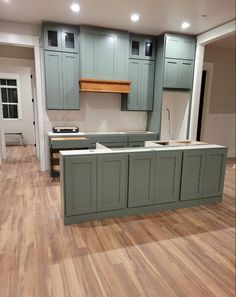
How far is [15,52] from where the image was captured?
4820 mm

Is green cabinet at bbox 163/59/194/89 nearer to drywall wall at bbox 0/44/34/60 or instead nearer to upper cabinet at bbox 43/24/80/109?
upper cabinet at bbox 43/24/80/109

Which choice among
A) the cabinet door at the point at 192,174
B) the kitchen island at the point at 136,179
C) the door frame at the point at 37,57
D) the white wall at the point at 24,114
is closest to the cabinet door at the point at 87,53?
the door frame at the point at 37,57

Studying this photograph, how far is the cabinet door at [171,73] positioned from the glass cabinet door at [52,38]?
2.13 metres

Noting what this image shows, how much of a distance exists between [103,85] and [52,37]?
1.25m

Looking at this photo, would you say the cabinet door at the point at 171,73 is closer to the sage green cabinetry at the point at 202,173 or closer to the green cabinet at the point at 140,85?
the green cabinet at the point at 140,85

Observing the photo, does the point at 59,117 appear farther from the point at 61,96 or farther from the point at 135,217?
the point at 135,217

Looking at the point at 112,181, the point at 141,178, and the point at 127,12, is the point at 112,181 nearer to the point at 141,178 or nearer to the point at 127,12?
the point at 141,178

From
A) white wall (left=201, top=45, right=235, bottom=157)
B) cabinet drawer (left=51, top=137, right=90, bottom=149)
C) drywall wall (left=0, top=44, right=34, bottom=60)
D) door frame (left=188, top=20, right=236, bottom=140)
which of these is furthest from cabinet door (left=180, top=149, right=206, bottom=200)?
drywall wall (left=0, top=44, right=34, bottom=60)

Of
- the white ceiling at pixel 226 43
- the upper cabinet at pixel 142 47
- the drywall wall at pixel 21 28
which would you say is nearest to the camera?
the drywall wall at pixel 21 28

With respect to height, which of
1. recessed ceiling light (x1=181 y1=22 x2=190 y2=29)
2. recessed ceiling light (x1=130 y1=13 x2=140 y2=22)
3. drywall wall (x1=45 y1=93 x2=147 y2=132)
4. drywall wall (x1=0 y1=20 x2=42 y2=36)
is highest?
recessed ceiling light (x1=181 y1=22 x2=190 y2=29)

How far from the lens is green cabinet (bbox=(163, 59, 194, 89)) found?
14.9 ft

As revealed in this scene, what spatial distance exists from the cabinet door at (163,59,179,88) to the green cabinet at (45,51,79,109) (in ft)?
5.88

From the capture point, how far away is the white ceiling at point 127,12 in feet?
10.6

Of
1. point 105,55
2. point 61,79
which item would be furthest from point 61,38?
point 105,55
